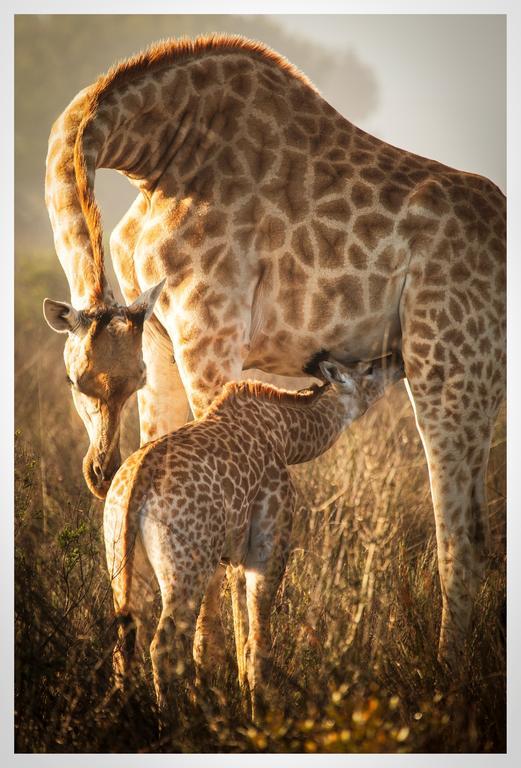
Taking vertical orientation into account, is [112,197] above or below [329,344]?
above

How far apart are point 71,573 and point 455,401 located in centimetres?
183

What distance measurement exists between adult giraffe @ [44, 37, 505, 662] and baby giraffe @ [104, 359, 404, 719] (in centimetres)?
25

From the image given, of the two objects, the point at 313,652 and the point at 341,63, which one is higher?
the point at 341,63

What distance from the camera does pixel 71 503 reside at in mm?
5430

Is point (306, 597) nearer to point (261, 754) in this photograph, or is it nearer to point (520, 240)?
point (261, 754)

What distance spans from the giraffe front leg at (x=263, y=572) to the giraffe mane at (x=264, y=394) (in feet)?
1.26

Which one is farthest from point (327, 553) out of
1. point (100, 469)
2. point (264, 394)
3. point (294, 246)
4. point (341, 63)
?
point (341, 63)

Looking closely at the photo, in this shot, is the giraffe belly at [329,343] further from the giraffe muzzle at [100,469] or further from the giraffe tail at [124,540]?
the giraffe tail at [124,540]

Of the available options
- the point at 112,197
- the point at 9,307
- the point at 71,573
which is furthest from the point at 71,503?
the point at 112,197

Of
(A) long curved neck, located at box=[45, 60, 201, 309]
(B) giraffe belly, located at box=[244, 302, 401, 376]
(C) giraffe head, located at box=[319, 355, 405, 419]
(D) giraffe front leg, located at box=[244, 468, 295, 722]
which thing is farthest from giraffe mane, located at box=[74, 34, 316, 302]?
(C) giraffe head, located at box=[319, 355, 405, 419]

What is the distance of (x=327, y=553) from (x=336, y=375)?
2.56 feet

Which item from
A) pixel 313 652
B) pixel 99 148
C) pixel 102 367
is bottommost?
pixel 313 652

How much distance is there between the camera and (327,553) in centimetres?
492

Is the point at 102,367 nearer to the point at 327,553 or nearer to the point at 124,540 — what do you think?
the point at 124,540
